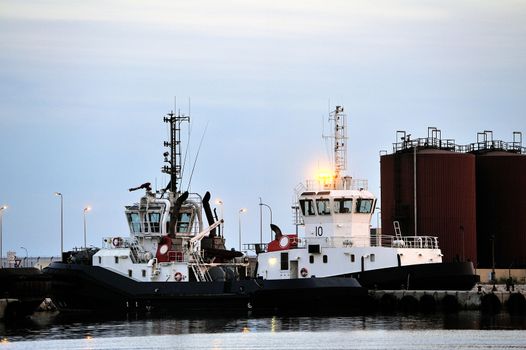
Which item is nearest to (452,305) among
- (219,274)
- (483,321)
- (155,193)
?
(483,321)

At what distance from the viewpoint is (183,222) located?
202ft

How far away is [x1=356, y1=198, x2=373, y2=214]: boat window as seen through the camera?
195 ft

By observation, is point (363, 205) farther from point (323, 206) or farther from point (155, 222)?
point (155, 222)

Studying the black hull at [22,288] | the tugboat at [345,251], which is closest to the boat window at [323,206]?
the tugboat at [345,251]

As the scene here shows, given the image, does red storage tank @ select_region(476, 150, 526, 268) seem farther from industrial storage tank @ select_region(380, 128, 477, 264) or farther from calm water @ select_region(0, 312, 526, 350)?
calm water @ select_region(0, 312, 526, 350)

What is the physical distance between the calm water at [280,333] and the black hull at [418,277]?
1.78 metres

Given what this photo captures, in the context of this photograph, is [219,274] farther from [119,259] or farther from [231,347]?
[231,347]

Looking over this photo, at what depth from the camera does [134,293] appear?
192 feet

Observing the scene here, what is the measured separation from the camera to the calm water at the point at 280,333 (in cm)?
4531

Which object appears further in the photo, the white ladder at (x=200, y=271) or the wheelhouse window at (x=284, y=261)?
the white ladder at (x=200, y=271)

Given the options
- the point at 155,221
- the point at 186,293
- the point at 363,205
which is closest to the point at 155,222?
the point at 155,221

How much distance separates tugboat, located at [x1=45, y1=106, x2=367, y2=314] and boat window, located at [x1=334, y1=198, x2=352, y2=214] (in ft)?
14.9

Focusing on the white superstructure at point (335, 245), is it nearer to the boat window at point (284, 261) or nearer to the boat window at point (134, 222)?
the boat window at point (284, 261)

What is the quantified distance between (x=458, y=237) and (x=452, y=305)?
14.9m
